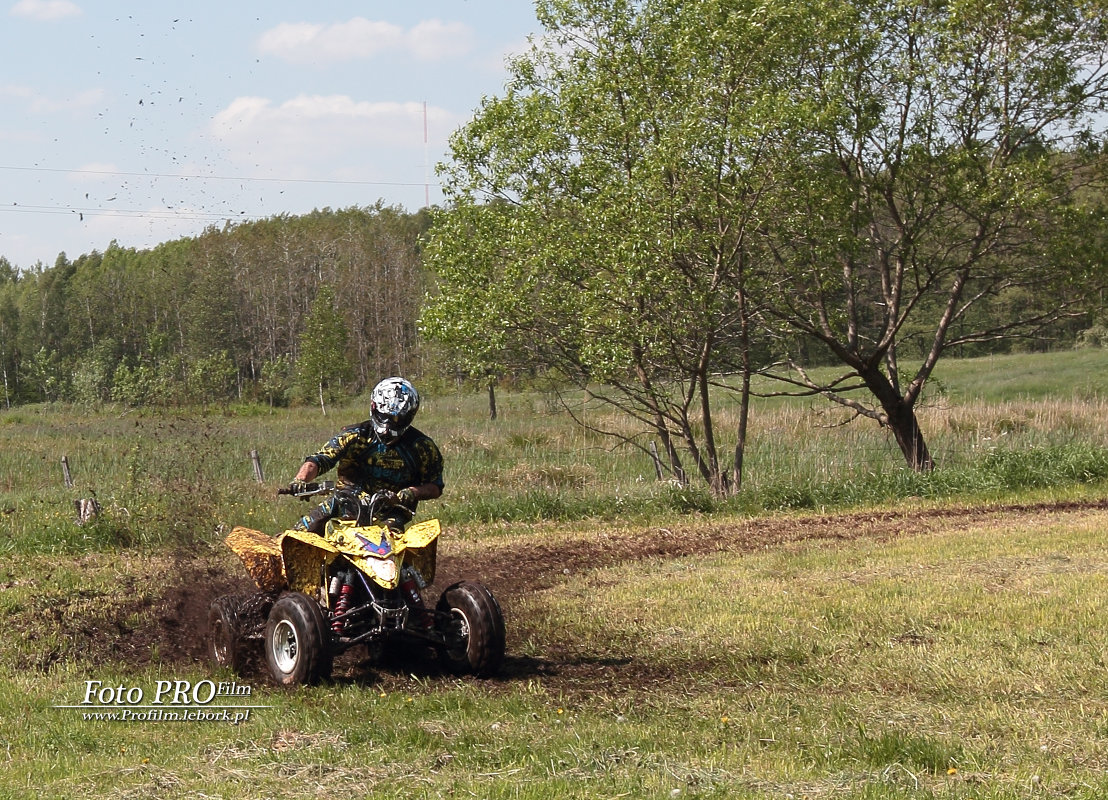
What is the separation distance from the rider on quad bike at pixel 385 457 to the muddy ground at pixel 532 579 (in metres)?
1.28

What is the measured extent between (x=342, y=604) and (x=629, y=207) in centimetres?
1215

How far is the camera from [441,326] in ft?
68.8

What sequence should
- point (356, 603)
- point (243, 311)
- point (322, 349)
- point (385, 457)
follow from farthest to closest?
point (243, 311), point (322, 349), point (385, 457), point (356, 603)

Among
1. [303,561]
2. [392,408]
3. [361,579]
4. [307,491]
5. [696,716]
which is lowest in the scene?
[696,716]

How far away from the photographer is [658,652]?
361 inches

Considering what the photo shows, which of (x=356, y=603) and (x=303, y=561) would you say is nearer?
(x=356, y=603)

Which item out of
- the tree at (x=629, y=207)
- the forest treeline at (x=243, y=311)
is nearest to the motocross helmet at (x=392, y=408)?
the tree at (x=629, y=207)

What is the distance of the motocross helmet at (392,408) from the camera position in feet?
28.9

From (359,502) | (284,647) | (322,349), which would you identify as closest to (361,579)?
(359,502)

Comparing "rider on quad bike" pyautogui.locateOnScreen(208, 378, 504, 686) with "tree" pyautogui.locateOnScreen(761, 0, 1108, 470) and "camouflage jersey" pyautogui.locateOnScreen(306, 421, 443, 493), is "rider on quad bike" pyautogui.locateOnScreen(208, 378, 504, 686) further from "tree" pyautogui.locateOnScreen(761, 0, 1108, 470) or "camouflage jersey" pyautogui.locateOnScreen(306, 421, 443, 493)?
"tree" pyautogui.locateOnScreen(761, 0, 1108, 470)

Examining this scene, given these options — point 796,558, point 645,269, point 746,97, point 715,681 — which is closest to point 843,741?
point 715,681

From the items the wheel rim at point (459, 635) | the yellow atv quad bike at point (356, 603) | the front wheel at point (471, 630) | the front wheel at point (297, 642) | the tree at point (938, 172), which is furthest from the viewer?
the tree at point (938, 172)

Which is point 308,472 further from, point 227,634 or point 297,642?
point 227,634

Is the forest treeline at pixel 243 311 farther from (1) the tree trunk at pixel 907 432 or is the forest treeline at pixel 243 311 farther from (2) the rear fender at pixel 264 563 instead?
(2) the rear fender at pixel 264 563
